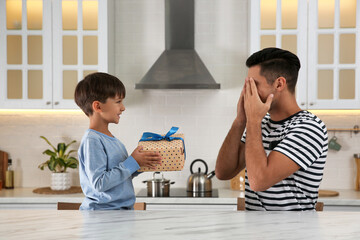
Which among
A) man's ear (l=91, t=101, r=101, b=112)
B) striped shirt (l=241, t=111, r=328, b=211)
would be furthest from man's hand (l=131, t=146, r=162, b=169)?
striped shirt (l=241, t=111, r=328, b=211)

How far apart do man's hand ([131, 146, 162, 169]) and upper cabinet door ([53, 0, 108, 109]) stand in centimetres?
192

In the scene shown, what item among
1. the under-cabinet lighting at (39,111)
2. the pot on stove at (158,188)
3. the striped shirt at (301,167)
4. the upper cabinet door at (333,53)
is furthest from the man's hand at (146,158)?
the under-cabinet lighting at (39,111)

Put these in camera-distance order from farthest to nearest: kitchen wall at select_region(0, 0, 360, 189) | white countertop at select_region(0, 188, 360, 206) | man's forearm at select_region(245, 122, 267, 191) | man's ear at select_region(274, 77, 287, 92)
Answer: kitchen wall at select_region(0, 0, 360, 189) → white countertop at select_region(0, 188, 360, 206) → man's ear at select_region(274, 77, 287, 92) → man's forearm at select_region(245, 122, 267, 191)

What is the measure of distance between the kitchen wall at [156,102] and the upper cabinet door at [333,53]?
64cm

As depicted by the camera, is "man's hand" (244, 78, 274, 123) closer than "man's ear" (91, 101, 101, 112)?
Yes

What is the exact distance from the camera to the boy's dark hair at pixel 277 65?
158 centimetres

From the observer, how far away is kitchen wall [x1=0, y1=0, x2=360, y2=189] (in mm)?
3771

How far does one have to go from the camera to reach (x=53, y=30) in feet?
11.3

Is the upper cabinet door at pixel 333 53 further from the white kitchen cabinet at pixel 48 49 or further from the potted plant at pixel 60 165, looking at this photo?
the potted plant at pixel 60 165

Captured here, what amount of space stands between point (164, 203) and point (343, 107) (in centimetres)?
152

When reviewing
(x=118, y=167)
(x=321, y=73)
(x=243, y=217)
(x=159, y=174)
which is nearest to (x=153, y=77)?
(x=159, y=174)

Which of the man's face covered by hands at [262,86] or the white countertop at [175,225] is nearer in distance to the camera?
the white countertop at [175,225]

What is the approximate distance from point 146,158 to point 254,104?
1.43 ft

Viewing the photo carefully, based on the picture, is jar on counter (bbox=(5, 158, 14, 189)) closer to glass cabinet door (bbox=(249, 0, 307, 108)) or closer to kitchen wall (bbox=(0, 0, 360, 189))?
kitchen wall (bbox=(0, 0, 360, 189))
